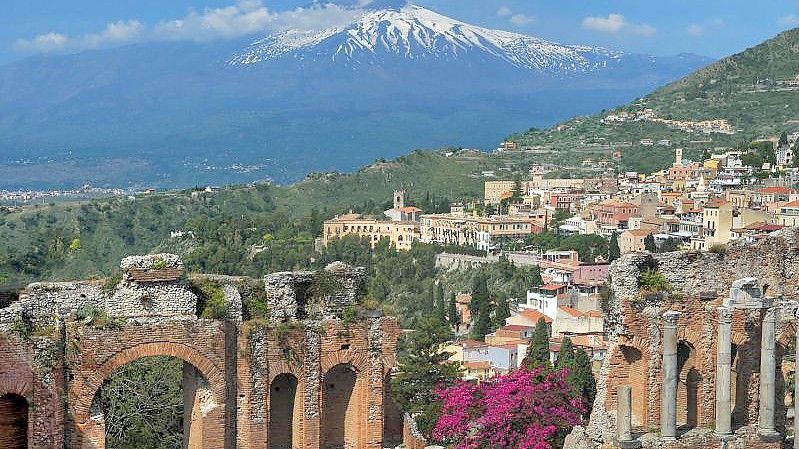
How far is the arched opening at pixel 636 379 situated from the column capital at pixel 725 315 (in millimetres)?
1775

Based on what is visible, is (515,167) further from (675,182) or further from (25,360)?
(25,360)

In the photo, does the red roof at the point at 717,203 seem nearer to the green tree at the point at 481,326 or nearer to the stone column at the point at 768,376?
the green tree at the point at 481,326

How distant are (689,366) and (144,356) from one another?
1092 centimetres

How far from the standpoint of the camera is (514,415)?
100 ft

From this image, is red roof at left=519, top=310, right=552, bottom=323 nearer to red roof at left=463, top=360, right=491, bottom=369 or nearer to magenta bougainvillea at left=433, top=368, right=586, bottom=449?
red roof at left=463, top=360, right=491, bottom=369

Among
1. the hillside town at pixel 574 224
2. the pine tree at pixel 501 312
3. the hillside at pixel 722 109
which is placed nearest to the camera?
the hillside town at pixel 574 224

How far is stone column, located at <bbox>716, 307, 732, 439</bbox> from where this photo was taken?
24125 millimetres

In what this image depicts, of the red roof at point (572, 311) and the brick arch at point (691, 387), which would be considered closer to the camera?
the brick arch at point (691, 387)

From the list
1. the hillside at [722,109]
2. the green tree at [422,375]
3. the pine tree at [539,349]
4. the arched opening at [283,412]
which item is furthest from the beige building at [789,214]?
the arched opening at [283,412]

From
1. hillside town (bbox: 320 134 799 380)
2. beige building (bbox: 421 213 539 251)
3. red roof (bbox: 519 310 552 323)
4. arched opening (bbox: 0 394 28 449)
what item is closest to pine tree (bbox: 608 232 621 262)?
hillside town (bbox: 320 134 799 380)

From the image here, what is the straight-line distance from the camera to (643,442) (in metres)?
24.2

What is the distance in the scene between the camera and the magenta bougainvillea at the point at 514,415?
1180 inches

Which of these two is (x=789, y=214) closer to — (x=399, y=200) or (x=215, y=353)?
(x=399, y=200)

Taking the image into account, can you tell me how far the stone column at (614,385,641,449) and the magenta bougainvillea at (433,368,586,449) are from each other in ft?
17.2
